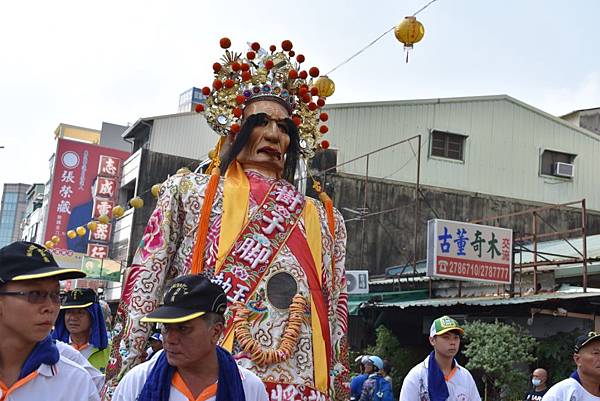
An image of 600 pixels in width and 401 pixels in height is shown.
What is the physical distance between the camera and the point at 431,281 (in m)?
15.9

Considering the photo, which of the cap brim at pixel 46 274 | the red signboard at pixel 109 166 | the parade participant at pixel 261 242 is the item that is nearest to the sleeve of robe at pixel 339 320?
the parade participant at pixel 261 242

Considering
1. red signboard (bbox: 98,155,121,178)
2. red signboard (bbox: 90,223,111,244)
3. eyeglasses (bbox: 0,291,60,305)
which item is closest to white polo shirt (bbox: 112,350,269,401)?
eyeglasses (bbox: 0,291,60,305)

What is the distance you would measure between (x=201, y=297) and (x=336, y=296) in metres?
1.57

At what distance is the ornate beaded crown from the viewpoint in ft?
14.4

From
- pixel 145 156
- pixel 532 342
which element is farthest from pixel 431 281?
pixel 145 156

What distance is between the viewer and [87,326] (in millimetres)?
5855

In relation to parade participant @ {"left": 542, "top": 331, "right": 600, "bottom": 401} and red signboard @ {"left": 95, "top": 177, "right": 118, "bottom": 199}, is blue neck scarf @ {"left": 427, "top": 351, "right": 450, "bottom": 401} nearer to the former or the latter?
parade participant @ {"left": 542, "top": 331, "right": 600, "bottom": 401}

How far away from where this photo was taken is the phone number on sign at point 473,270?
13.0 m

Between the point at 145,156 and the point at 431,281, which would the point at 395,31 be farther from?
the point at 145,156

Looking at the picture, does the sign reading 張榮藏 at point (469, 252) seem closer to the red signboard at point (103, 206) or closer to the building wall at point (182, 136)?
the building wall at point (182, 136)

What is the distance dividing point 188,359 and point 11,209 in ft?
256

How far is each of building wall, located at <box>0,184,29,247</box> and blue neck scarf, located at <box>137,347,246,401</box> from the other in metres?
76.5

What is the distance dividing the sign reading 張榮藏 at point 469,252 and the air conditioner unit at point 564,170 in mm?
11584

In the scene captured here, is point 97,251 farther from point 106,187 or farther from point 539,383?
point 539,383
